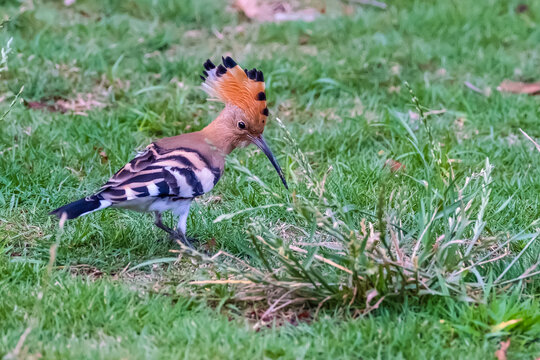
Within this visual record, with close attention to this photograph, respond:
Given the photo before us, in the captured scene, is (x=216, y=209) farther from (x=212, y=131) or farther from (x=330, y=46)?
(x=330, y=46)

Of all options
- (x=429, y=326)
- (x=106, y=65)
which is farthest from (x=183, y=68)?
(x=429, y=326)

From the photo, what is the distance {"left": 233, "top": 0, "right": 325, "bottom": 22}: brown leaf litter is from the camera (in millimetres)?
7188

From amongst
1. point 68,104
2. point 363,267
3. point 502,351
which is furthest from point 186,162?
point 68,104

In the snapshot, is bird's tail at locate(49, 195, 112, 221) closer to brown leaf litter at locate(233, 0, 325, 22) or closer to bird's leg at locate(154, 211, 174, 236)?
bird's leg at locate(154, 211, 174, 236)

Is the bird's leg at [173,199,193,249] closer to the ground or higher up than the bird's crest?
closer to the ground

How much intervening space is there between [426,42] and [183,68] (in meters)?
2.30

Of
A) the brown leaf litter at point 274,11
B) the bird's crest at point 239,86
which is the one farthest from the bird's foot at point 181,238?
the brown leaf litter at point 274,11

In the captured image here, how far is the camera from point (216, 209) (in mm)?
4137

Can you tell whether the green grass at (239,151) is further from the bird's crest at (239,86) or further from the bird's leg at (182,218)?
the bird's crest at (239,86)

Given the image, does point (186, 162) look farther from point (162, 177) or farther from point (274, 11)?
point (274, 11)

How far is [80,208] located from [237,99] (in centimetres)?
101

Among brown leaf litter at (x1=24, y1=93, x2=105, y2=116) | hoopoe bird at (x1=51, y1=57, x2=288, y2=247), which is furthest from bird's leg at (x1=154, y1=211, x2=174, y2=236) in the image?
brown leaf litter at (x1=24, y1=93, x2=105, y2=116)

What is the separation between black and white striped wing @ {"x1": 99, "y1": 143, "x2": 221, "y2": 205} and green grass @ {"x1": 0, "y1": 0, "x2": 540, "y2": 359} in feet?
1.18

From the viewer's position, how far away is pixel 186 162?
3.50 meters
